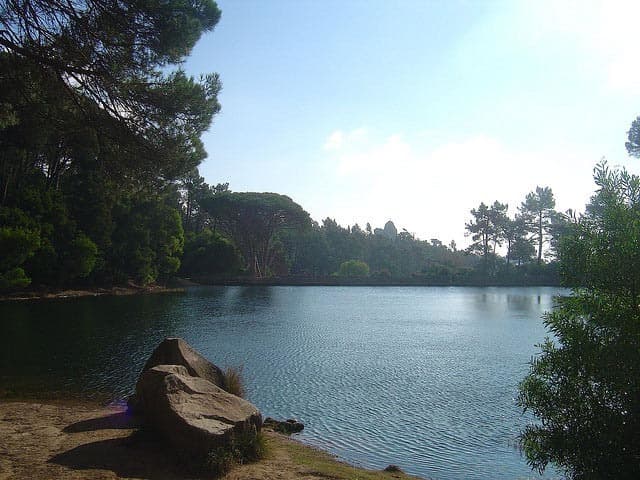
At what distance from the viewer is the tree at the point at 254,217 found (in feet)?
232

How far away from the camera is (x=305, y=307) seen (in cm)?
4012

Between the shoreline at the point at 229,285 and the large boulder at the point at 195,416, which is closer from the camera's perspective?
the large boulder at the point at 195,416

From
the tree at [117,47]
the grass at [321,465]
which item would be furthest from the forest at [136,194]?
the grass at [321,465]

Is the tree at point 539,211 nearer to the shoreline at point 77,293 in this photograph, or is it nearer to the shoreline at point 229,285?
the shoreline at point 229,285

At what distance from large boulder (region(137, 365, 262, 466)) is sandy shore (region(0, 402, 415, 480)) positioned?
27 centimetres

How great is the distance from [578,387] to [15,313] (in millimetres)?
28563

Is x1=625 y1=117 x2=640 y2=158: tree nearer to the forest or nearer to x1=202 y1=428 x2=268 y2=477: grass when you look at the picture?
the forest

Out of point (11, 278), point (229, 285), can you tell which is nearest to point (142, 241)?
point (11, 278)

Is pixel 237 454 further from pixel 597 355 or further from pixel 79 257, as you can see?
pixel 79 257

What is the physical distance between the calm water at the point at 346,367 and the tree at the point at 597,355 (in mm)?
3162

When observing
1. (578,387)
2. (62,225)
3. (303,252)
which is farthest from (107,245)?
(303,252)

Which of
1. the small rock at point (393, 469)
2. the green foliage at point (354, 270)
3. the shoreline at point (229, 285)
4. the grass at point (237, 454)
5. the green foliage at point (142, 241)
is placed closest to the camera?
the grass at point (237, 454)

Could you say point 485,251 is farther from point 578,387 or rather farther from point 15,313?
point 578,387

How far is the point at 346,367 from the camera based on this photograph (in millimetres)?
17078
